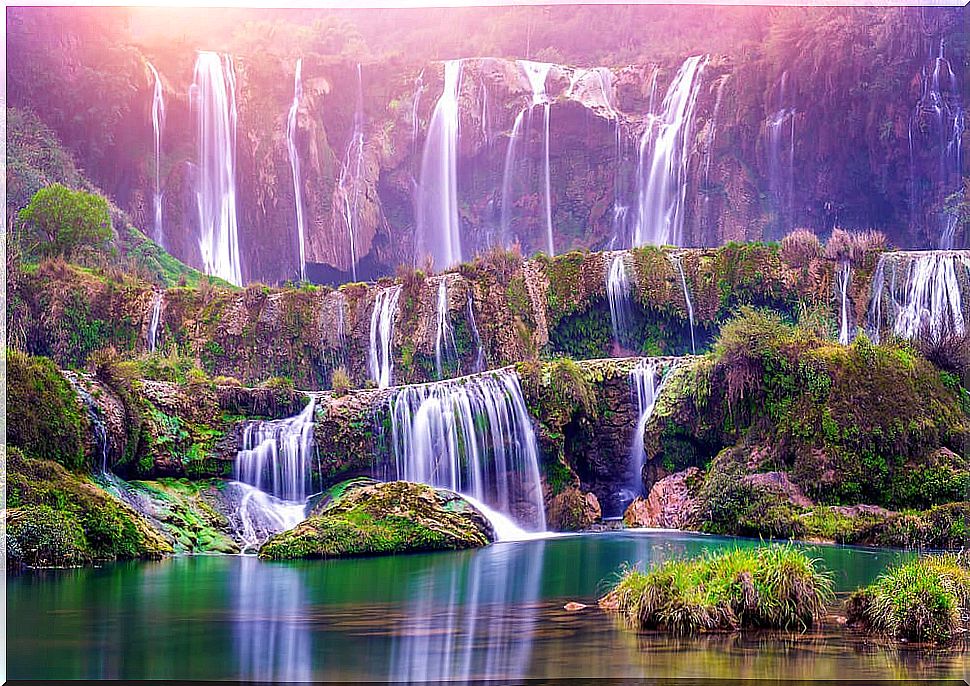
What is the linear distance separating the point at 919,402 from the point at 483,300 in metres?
9.64

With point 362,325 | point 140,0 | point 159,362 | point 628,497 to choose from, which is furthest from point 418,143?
point 140,0

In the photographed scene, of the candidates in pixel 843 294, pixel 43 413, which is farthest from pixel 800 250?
pixel 43 413

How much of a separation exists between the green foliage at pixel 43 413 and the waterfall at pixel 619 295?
1193 centimetres

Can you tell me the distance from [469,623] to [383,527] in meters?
6.66

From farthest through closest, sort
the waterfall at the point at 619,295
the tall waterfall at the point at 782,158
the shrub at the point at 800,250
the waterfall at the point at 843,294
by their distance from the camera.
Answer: the tall waterfall at the point at 782,158
the waterfall at the point at 619,295
the shrub at the point at 800,250
the waterfall at the point at 843,294

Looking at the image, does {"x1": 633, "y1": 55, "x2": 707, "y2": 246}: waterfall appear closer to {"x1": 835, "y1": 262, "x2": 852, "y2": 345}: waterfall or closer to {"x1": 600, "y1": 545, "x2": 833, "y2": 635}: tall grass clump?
{"x1": 835, "y1": 262, "x2": 852, "y2": 345}: waterfall

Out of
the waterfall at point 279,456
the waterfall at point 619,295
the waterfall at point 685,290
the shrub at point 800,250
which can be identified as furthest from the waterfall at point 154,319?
the shrub at point 800,250

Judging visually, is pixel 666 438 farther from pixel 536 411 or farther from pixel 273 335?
pixel 273 335

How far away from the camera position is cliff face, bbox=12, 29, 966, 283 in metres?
33.2

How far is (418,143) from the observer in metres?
35.4

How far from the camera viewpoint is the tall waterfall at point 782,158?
1313 inches

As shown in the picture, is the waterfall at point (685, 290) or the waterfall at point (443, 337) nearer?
the waterfall at point (443, 337)

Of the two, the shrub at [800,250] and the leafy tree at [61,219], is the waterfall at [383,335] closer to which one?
the leafy tree at [61,219]

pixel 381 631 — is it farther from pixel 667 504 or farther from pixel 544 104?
pixel 544 104
